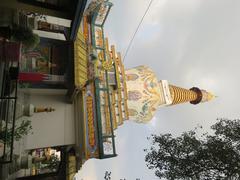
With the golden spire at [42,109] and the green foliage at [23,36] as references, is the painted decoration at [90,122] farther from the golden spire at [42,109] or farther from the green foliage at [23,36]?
the green foliage at [23,36]

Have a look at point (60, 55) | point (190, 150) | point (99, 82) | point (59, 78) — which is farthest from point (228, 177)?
point (60, 55)

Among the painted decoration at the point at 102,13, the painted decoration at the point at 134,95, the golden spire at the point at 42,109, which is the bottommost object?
the golden spire at the point at 42,109

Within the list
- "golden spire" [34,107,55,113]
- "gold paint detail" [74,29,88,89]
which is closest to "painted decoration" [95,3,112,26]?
"gold paint detail" [74,29,88,89]

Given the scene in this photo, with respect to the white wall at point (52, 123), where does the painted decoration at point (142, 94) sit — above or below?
above

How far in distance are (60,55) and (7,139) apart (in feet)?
27.7

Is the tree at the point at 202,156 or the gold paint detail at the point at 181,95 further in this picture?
the gold paint detail at the point at 181,95

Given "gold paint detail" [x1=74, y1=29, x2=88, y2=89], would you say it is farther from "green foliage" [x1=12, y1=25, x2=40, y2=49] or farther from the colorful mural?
the colorful mural

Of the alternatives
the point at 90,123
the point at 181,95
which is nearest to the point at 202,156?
the point at 90,123

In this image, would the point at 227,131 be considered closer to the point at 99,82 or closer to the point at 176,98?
the point at 99,82

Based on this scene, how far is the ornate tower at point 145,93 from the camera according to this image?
20.9 meters

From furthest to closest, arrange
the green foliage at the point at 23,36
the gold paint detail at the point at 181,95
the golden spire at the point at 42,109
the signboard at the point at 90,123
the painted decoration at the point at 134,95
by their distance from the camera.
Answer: the gold paint detail at the point at 181,95 → the painted decoration at the point at 134,95 → the golden spire at the point at 42,109 → the signboard at the point at 90,123 → the green foliage at the point at 23,36

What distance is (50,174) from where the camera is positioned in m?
16.8

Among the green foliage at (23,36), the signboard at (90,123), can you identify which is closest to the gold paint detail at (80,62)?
the signboard at (90,123)

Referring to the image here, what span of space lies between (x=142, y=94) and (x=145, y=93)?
1.21 feet
